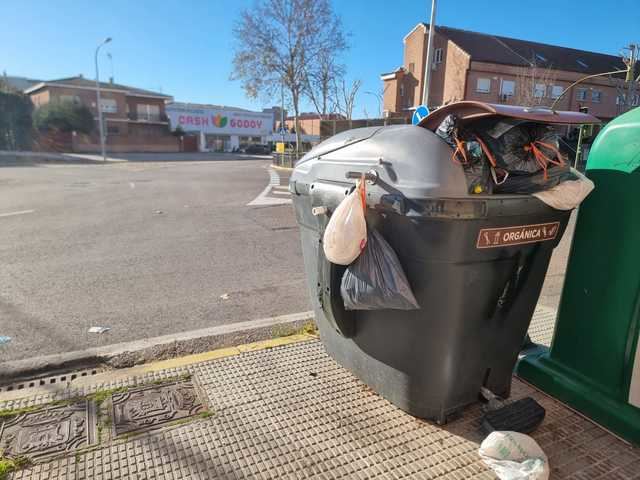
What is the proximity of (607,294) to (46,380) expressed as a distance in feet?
10.8

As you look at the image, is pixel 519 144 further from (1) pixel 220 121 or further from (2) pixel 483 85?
(1) pixel 220 121

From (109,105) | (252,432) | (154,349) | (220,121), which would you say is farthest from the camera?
(220,121)

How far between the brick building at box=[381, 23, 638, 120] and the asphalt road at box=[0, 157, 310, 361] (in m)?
26.3

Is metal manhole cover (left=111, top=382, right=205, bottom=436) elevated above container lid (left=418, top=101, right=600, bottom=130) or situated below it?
below

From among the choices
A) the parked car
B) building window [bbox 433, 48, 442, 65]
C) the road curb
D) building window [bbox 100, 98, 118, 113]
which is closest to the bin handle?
the road curb

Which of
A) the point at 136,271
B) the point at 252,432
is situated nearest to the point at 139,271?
the point at 136,271

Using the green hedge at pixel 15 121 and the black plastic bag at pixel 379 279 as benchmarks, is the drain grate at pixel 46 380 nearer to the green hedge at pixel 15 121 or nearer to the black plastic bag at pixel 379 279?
the black plastic bag at pixel 379 279

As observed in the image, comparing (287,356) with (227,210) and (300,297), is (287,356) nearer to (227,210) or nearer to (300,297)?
(300,297)

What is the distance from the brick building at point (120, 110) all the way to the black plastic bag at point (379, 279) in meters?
51.5

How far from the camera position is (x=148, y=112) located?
52250 millimetres

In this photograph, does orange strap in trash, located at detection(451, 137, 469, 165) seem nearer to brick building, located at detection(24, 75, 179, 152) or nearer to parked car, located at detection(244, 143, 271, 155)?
parked car, located at detection(244, 143, 271, 155)

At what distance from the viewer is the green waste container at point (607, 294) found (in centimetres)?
215

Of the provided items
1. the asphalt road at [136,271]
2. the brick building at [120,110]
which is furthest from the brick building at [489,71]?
the brick building at [120,110]

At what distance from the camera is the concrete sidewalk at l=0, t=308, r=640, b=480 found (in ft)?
6.54
